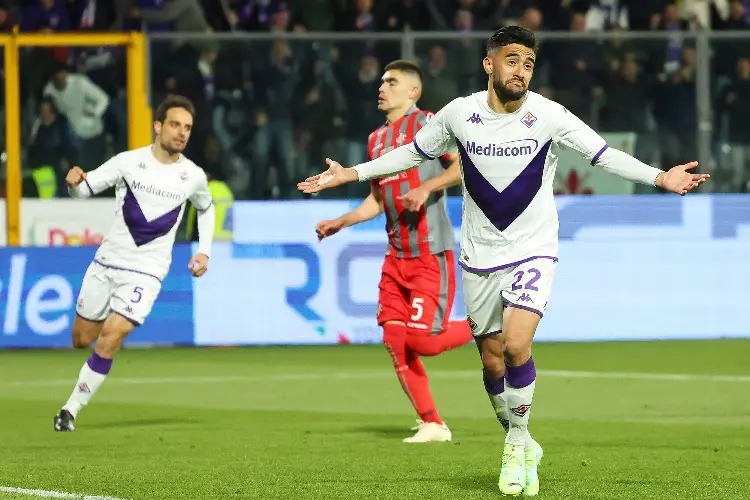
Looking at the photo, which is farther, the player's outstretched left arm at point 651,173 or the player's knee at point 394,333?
the player's knee at point 394,333

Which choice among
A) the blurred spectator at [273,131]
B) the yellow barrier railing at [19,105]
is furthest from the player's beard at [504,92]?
the yellow barrier railing at [19,105]

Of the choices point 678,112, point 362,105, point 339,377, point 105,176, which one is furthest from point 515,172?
point 678,112

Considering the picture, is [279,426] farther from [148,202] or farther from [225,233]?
[225,233]

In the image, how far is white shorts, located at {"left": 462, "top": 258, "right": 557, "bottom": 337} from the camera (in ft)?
26.5

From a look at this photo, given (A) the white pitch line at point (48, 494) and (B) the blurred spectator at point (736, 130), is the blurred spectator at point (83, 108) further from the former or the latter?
(A) the white pitch line at point (48, 494)

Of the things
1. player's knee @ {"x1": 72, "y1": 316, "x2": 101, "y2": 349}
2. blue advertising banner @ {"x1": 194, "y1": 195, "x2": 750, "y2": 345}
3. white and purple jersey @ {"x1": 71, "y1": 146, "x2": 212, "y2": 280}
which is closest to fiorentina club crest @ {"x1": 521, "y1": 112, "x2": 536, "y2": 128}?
white and purple jersey @ {"x1": 71, "y1": 146, "x2": 212, "y2": 280}

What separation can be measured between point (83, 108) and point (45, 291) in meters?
2.14

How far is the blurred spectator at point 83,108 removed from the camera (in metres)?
17.8

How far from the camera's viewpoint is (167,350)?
56.6ft

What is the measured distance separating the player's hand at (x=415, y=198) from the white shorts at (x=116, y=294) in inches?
89.3

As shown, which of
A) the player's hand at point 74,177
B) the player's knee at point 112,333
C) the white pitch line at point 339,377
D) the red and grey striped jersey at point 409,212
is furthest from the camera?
the white pitch line at point 339,377

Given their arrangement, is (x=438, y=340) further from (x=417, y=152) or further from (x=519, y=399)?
(x=519, y=399)

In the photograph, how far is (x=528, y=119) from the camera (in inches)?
320

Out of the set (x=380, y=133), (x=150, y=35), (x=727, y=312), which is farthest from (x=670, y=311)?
(x=380, y=133)
